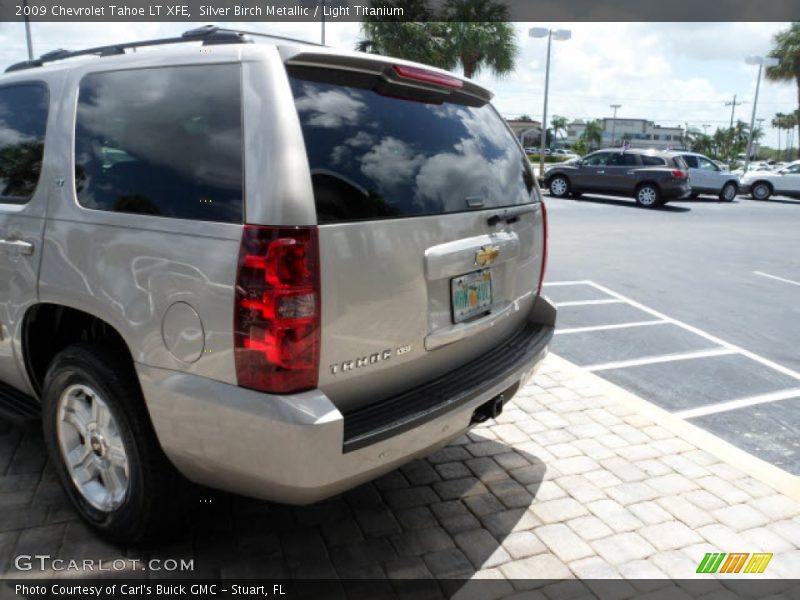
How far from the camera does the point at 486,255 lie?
9.34ft

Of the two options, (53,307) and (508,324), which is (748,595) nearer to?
(508,324)

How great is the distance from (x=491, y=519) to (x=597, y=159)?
19627 millimetres

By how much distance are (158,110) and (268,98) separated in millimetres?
577

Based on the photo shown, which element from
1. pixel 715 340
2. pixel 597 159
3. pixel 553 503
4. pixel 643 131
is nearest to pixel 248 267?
pixel 553 503

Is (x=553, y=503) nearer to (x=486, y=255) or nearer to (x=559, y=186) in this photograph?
(x=486, y=255)

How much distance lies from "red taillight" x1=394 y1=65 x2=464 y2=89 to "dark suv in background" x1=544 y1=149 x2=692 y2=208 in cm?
1796

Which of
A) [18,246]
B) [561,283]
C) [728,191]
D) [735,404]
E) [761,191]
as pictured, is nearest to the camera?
[18,246]

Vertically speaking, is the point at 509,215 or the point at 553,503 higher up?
the point at 509,215

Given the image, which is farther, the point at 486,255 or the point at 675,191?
the point at 675,191

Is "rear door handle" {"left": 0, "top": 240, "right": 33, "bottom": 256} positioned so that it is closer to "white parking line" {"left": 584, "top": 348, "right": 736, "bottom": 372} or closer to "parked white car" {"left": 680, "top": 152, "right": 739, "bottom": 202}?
"white parking line" {"left": 584, "top": 348, "right": 736, "bottom": 372}

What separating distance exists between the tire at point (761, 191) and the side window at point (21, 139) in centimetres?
2721

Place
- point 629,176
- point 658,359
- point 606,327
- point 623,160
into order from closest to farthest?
point 658,359
point 606,327
point 629,176
point 623,160

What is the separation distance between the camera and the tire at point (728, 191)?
77.0ft

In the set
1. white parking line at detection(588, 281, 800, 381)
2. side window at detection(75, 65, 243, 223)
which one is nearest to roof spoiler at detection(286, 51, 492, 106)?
side window at detection(75, 65, 243, 223)
